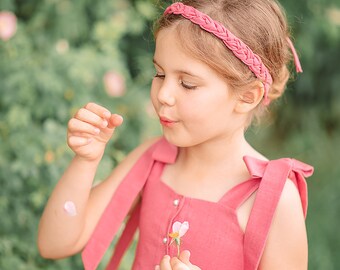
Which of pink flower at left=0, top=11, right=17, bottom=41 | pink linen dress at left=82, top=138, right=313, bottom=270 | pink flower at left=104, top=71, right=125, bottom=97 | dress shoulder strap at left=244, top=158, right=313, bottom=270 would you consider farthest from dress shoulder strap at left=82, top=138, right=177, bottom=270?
pink flower at left=0, top=11, right=17, bottom=41

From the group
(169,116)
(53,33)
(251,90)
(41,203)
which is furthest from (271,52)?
(53,33)

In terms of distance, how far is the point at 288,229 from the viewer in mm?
1775

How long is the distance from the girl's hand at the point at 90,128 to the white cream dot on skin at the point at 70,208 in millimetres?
145

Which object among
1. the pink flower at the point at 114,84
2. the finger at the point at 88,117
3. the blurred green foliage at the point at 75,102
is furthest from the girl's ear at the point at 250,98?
the pink flower at the point at 114,84

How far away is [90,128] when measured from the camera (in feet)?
6.10

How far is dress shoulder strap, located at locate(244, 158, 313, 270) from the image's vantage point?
176 cm

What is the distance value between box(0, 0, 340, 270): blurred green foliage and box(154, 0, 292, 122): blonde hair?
1.61ft

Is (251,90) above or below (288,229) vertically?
above

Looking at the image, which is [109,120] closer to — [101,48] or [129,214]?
[129,214]

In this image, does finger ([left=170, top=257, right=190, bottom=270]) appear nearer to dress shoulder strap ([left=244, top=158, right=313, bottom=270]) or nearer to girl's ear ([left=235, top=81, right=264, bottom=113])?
dress shoulder strap ([left=244, top=158, right=313, bottom=270])

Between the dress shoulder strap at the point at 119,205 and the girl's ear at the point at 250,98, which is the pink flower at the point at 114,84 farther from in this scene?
the girl's ear at the point at 250,98

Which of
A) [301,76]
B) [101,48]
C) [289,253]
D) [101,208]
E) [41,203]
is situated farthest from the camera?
[301,76]

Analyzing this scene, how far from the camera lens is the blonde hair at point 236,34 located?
1.79 m

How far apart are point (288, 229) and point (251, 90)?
1.27 feet
